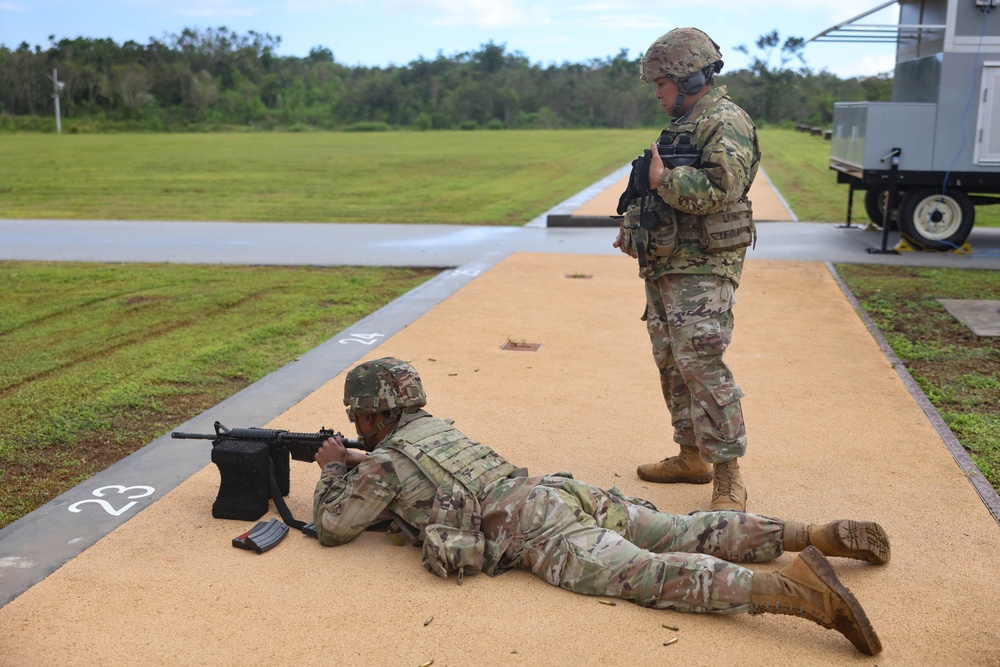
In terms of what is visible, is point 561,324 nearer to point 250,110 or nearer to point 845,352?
point 845,352

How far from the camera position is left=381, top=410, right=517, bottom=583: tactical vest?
362 centimetres

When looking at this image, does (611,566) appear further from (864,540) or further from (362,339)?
(362,339)

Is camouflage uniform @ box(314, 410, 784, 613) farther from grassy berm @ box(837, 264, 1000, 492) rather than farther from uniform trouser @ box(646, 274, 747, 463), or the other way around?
grassy berm @ box(837, 264, 1000, 492)

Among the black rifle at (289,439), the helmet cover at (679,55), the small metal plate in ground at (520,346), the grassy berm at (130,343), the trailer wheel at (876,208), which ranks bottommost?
the grassy berm at (130,343)

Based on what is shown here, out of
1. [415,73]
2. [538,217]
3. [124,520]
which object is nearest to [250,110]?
[415,73]

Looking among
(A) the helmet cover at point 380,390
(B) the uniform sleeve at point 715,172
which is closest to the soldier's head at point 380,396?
(A) the helmet cover at point 380,390

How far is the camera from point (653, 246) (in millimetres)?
4316

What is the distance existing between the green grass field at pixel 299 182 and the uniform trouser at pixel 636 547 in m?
11.8

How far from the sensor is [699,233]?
4.30m

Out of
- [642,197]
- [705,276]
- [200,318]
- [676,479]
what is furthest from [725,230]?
[200,318]

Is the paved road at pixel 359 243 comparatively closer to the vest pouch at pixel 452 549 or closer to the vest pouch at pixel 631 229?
the vest pouch at pixel 631 229

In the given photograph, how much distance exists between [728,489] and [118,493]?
107 inches

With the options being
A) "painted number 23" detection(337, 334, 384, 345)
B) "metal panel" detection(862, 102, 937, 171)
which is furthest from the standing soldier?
"metal panel" detection(862, 102, 937, 171)

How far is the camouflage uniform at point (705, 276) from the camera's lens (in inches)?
164
